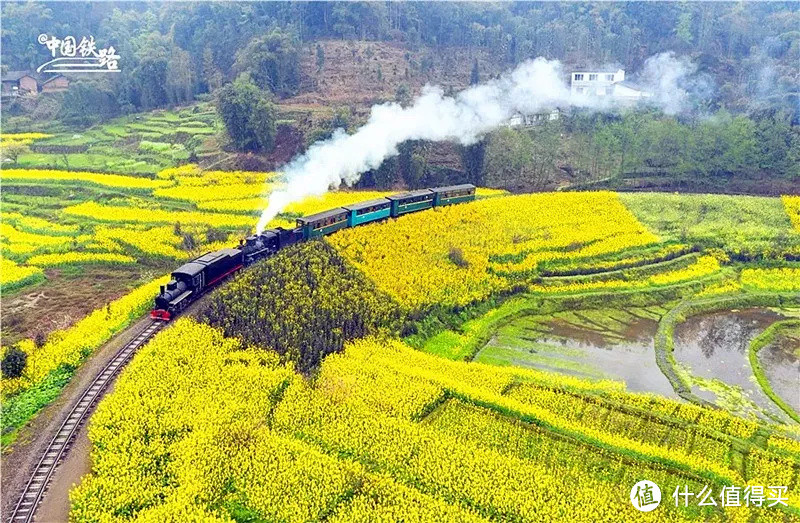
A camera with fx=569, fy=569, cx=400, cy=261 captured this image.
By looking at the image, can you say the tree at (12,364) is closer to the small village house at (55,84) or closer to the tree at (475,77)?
the tree at (475,77)

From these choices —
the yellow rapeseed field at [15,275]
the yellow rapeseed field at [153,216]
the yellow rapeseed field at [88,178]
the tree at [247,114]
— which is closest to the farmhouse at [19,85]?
the yellow rapeseed field at [88,178]

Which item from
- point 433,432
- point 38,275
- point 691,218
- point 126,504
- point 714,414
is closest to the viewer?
point 126,504

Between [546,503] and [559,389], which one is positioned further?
[559,389]

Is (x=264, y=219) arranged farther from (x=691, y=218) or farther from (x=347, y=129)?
(x=691, y=218)

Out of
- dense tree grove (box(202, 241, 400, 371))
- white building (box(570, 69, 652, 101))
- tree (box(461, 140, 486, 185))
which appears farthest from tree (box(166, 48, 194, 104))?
dense tree grove (box(202, 241, 400, 371))

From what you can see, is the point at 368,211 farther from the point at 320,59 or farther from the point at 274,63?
the point at 320,59

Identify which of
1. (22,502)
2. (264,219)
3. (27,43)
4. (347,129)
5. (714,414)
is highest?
(27,43)

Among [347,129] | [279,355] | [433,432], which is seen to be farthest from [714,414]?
[347,129]
